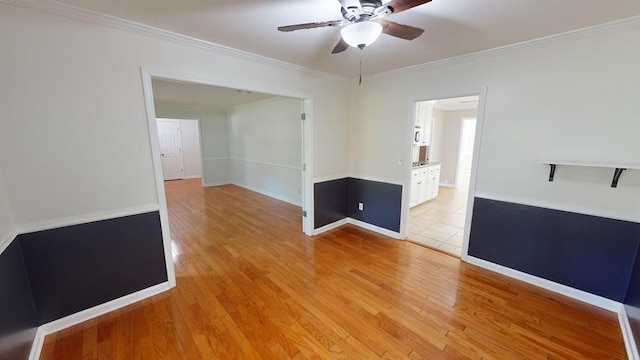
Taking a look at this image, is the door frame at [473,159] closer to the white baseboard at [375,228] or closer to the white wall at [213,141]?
the white baseboard at [375,228]

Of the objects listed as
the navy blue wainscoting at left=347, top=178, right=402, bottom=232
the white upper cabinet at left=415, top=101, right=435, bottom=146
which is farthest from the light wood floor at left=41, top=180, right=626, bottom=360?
the white upper cabinet at left=415, top=101, right=435, bottom=146

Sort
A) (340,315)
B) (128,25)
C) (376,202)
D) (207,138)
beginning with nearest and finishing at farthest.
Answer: (128,25)
(340,315)
(376,202)
(207,138)

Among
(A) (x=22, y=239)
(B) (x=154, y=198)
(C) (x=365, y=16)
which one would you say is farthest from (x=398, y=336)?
(A) (x=22, y=239)

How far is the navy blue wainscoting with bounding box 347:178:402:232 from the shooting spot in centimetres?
361

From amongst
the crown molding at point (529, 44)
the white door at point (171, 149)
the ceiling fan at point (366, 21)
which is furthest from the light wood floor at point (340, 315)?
the white door at point (171, 149)

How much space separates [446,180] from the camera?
749cm

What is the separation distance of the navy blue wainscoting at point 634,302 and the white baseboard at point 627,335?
1.3 inches

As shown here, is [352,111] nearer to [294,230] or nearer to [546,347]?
[294,230]

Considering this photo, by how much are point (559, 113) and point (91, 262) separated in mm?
4391

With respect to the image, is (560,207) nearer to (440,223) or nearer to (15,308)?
(440,223)

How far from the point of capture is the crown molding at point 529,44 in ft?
6.28

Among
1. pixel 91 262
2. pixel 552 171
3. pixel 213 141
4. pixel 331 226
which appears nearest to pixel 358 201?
pixel 331 226

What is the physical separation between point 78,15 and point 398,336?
341 cm

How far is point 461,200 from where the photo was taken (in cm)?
582
